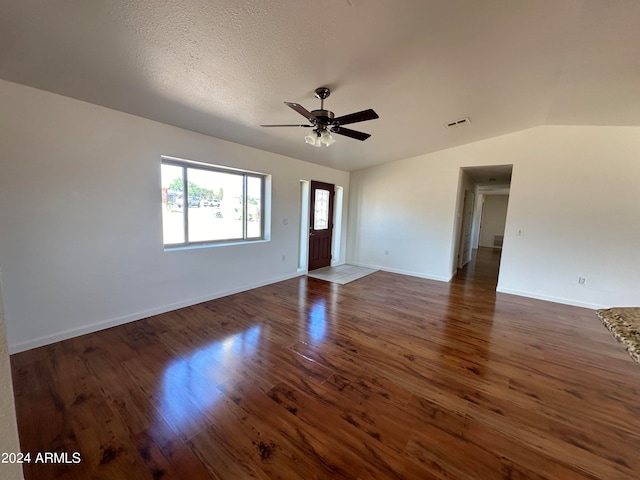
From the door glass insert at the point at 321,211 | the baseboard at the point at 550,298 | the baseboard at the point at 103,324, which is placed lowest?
the baseboard at the point at 103,324

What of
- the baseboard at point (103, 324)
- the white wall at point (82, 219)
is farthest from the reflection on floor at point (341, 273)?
the white wall at point (82, 219)

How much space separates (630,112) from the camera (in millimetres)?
3461

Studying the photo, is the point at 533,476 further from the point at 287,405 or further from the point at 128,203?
the point at 128,203

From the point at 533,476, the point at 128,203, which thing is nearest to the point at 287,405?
the point at 533,476

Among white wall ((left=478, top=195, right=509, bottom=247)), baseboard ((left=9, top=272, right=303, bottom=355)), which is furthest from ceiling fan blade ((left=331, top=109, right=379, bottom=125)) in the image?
white wall ((left=478, top=195, right=509, bottom=247))

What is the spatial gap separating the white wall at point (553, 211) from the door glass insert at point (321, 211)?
1.78 m

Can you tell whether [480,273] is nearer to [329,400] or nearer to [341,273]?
[341,273]

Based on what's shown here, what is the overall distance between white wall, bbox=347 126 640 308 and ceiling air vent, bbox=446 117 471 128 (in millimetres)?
1281

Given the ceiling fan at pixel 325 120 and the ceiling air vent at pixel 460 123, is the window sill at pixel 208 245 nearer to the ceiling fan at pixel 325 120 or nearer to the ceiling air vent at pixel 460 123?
the ceiling fan at pixel 325 120

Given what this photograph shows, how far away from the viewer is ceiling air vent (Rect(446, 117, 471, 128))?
12.6 feet

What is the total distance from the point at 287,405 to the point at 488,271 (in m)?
6.61

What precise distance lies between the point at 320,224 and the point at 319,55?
4.24m

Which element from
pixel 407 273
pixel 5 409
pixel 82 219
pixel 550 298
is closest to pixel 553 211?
pixel 550 298

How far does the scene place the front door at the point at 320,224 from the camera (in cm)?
594
